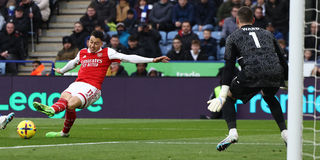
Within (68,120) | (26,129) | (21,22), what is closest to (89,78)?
(68,120)

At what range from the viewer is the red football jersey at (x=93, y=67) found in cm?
1107

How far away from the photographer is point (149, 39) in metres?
19.9

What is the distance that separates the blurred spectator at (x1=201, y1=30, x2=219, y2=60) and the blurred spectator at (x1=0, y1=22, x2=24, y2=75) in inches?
229

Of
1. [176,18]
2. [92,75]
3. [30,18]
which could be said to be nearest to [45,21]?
[30,18]

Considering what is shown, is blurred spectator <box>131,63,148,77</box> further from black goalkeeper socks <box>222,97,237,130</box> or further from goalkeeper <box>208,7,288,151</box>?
goalkeeper <box>208,7,288,151</box>

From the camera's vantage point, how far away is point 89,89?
1088cm

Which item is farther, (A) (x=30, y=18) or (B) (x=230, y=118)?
(A) (x=30, y=18)

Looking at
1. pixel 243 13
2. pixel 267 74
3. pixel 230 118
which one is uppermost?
pixel 243 13

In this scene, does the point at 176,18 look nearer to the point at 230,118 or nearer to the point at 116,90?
the point at 116,90

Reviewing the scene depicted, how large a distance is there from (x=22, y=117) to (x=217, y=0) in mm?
7366

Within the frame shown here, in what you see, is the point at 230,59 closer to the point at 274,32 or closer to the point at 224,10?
the point at 274,32

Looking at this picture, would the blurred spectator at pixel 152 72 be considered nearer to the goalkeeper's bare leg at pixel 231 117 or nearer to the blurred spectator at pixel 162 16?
the blurred spectator at pixel 162 16

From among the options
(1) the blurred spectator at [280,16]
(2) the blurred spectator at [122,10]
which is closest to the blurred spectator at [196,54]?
(1) the blurred spectator at [280,16]

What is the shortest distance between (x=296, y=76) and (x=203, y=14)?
48.3 feet
